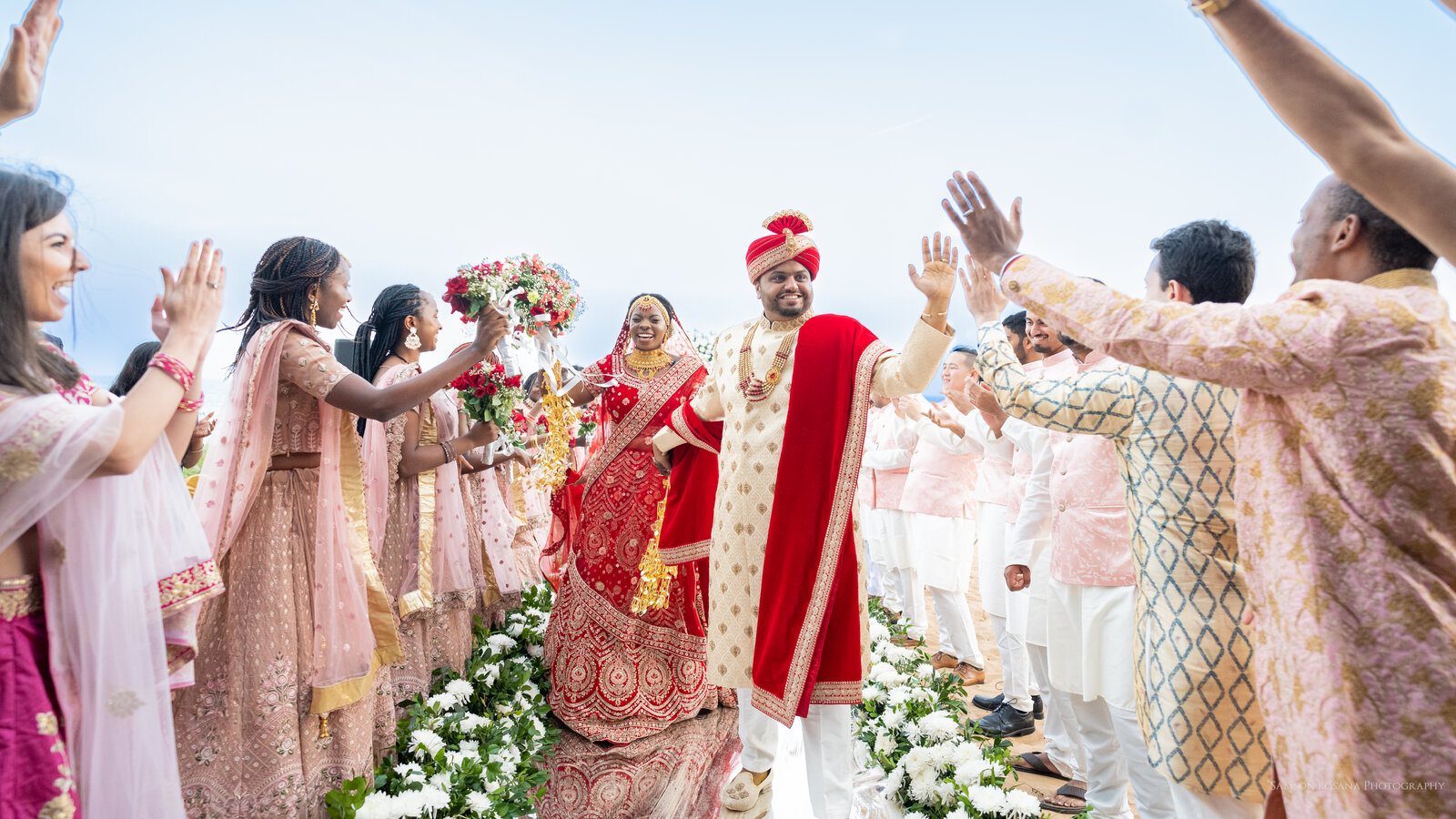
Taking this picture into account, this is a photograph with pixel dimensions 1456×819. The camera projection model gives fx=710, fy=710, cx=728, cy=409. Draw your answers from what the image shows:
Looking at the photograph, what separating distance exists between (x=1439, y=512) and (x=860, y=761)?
333 centimetres

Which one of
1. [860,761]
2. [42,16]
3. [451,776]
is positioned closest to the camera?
[42,16]

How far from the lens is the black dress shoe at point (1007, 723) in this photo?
460 cm

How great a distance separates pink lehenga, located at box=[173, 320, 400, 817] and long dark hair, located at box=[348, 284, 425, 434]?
165 cm

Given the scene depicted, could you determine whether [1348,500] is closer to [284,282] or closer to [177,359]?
[177,359]

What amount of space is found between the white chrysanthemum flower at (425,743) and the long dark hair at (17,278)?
87.4 inches

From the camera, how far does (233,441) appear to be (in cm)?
254

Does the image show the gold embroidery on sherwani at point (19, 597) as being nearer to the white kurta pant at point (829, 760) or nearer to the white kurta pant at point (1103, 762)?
the white kurta pant at point (829, 760)

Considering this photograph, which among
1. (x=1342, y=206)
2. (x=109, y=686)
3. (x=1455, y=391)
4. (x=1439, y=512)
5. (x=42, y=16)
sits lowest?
(x=109, y=686)

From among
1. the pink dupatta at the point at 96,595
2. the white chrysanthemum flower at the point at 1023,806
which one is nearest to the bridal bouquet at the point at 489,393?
the pink dupatta at the point at 96,595

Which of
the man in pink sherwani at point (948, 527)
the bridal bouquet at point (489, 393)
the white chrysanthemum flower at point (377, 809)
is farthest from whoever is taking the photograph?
the man in pink sherwani at point (948, 527)

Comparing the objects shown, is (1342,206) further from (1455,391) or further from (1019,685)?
(1019,685)

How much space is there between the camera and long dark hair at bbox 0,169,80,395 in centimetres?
149

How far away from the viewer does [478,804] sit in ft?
9.45

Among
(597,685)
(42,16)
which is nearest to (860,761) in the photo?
(597,685)
